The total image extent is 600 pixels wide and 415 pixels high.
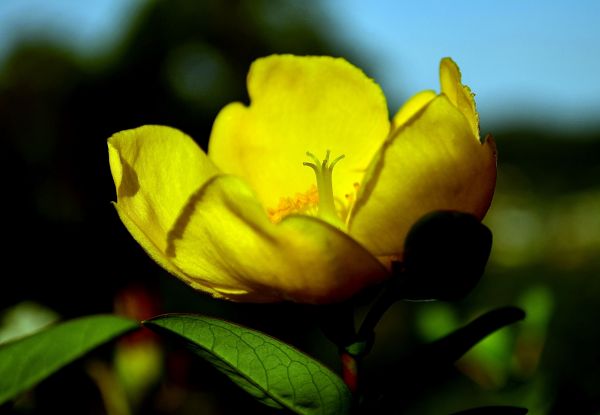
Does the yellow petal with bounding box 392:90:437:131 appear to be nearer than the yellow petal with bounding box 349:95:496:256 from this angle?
No

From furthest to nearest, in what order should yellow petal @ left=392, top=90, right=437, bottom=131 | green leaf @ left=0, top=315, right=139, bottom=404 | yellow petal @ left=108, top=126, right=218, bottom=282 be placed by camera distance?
yellow petal @ left=392, top=90, right=437, bottom=131 < yellow petal @ left=108, top=126, right=218, bottom=282 < green leaf @ left=0, top=315, right=139, bottom=404

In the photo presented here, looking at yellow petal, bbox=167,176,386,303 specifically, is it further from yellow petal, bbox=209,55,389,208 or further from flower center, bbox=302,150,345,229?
yellow petal, bbox=209,55,389,208

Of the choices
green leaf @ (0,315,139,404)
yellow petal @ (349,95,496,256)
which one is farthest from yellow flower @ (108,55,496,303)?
green leaf @ (0,315,139,404)

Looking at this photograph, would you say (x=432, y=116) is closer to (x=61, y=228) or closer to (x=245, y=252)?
(x=245, y=252)

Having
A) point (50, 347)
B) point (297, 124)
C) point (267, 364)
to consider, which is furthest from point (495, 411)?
point (297, 124)

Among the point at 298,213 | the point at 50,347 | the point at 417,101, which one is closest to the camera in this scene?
the point at 50,347

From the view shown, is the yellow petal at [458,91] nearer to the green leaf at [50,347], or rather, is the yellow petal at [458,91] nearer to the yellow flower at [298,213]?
the yellow flower at [298,213]

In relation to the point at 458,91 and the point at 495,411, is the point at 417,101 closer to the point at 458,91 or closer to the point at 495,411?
the point at 458,91
